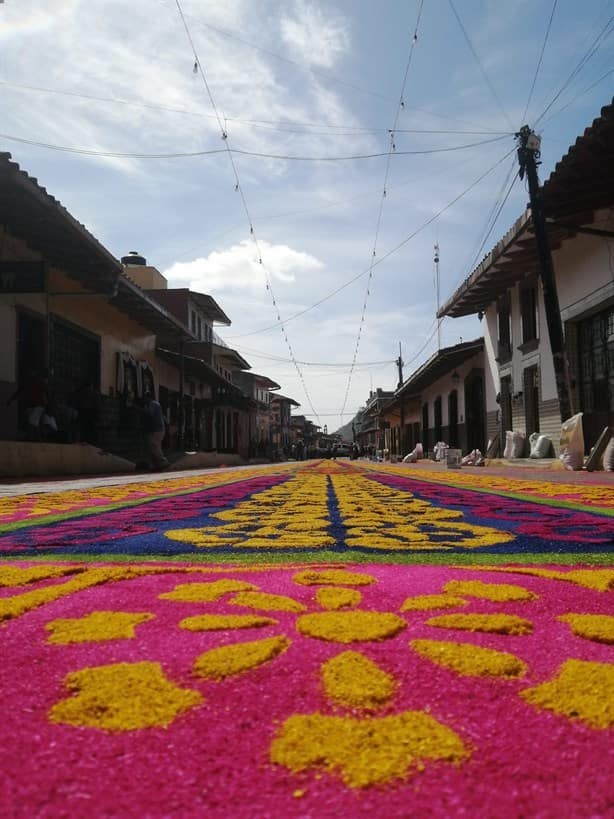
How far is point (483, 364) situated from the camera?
1744 cm

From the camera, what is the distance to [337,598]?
3.78 ft

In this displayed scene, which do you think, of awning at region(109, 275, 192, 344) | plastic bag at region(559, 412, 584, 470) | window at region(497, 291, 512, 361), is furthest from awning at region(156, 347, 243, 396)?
plastic bag at region(559, 412, 584, 470)

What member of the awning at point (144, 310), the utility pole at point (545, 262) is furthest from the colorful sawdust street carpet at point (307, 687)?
the awning at point (144, 310)

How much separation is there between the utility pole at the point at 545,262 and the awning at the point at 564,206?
0.31 metres

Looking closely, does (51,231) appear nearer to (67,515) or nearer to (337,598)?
(67,515)

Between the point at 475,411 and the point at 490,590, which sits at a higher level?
the point at 475,411

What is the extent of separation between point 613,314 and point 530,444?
3988mm

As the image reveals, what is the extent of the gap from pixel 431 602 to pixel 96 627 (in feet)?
1.98

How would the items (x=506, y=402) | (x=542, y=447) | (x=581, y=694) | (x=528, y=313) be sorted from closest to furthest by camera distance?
(x=581, y=694)
(x=542, y=447)
(x=528, y=313)
(x=506, y=402)

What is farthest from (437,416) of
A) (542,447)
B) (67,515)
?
(67,515)

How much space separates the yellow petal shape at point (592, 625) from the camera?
3.04ft

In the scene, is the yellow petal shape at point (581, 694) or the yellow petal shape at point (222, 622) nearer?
the yellow petal shape at point (581, 694)

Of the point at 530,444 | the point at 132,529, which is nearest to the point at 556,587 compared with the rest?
the point at 132,529

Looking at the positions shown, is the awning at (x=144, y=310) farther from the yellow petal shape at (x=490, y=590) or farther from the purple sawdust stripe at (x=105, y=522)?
the yellow petal shape at (x=490, y=590)
